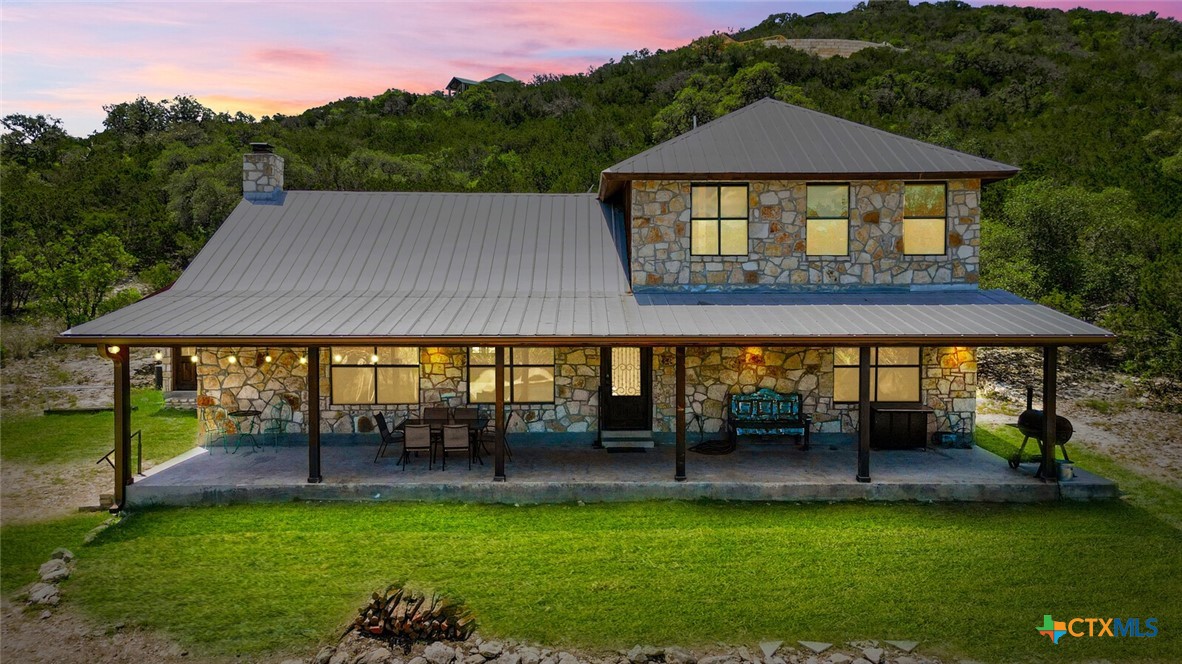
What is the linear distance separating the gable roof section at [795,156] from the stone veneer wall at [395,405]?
3482 mm

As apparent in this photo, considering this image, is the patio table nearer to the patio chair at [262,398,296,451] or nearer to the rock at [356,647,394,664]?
the patio chair at [262,398,296,451]

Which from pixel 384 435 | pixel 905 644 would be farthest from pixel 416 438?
pixel 905 644

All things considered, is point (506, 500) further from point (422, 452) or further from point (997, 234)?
point (997, 234)

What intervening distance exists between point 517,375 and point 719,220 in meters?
4.30

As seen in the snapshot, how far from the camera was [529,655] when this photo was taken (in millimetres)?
5535

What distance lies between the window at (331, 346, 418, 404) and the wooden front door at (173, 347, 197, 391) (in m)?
7.07

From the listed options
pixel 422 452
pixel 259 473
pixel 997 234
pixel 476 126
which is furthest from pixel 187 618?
pixel 476 126

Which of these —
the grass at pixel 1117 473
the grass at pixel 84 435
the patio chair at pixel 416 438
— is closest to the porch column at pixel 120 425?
the grass at pixel 84 435

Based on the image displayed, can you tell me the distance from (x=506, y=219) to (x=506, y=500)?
6.04 meters

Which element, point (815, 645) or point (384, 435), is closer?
point (815, 645)

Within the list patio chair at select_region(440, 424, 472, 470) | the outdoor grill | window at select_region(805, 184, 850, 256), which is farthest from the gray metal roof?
patio chair at select_region(440, 424, 472, 470)

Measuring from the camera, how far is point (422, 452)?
35.6ft

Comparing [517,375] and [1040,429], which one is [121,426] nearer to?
[517,375]

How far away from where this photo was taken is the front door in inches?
448
